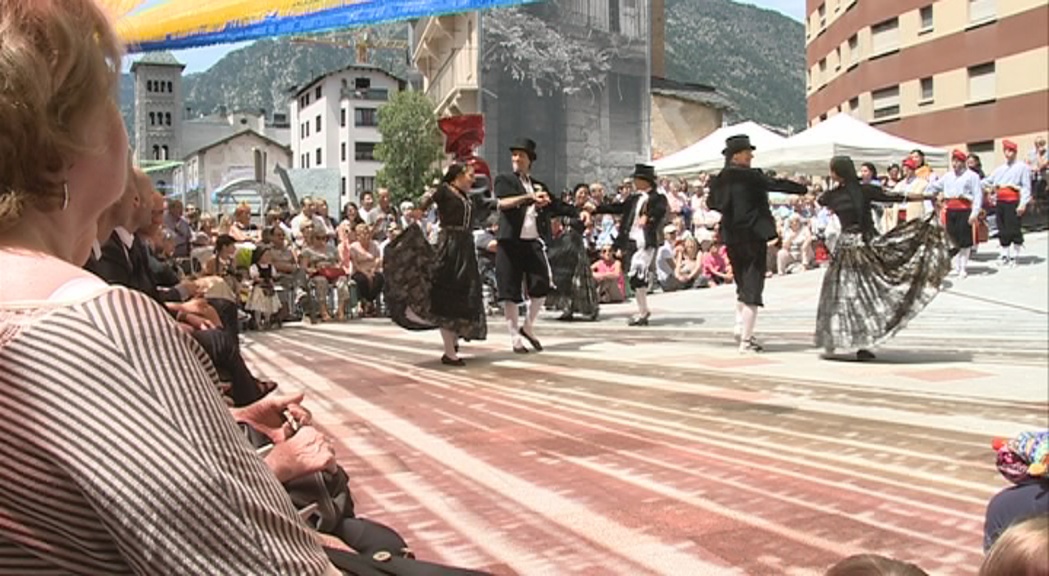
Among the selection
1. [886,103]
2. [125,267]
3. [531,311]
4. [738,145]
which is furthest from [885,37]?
[125,267]

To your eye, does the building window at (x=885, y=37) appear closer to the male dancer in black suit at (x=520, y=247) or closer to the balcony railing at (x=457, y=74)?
the balcony railing at (x=457, y=74)

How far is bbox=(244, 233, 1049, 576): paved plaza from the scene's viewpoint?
10.8 feet

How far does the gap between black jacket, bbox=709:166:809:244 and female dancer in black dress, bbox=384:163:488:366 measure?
7.73 feet

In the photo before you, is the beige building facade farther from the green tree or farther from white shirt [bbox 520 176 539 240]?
white shirt [bbox 520 176 539 240]

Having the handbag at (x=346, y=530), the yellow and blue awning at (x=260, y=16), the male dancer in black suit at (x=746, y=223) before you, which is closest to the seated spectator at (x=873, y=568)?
the handbag at (x=346, y=530)

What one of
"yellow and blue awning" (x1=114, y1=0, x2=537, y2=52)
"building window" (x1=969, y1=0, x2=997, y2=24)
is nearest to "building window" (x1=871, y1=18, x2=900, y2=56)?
"building window" (x1=969, y1=0, x2=997, y2=24)

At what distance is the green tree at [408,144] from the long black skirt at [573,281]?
46.9m

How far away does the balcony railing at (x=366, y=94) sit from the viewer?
95188 millimetres

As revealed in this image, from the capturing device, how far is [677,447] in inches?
186

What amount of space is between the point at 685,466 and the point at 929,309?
30.1 feet

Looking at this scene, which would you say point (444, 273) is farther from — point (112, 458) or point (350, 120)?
point (350, 120)

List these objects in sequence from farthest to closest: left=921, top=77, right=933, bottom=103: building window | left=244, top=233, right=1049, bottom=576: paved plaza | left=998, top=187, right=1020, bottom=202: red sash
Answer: left=921, top=77, right=933, bottom=103: building window < left=998, top=187, right=1020, bottom=202: red sash < left=244, top=233, right=1049, bottom=576: paved plaza

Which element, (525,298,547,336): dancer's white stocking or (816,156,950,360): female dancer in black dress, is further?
(525,298,547,336): dancer's white stocking

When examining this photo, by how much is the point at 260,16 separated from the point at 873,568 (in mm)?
2789
